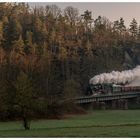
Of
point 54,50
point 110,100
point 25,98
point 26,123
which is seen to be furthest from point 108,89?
point 26,123

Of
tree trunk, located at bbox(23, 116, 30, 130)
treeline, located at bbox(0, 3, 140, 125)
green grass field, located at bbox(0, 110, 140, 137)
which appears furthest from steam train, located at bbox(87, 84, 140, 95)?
tree trunk, located at bbox(23, 116, 30, 130)

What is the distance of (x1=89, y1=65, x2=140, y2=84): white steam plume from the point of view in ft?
58.3

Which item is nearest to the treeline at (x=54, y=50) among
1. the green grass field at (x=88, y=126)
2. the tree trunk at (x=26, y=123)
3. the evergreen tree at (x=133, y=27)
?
the evergreen tree at (x=133, y=27)

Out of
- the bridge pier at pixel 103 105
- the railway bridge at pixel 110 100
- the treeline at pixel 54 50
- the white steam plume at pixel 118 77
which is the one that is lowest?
the bridge pier at pixel 103 105

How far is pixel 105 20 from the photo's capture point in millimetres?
17109

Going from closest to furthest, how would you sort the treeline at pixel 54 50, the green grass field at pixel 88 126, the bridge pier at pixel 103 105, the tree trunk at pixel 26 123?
1. the green grass field at pixel 88 126
2. the tree trunk at pixel 26 123
3. the treeline at pixel 54 50
4. the bridge pier at pixel 103 105

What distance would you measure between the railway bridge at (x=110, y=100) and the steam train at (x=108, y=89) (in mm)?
161

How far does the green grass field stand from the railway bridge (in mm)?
258

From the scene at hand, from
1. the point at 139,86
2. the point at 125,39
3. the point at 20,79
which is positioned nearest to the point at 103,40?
the point at 125,39

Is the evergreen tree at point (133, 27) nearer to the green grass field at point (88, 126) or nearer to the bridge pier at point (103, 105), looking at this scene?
the bridge pier at point (103, 105)

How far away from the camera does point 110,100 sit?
60.2ft

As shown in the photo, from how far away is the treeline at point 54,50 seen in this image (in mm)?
17500

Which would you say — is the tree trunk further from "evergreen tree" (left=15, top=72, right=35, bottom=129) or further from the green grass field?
the green grass field

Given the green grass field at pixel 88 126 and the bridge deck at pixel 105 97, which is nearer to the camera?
the green grass field at pixel 88 126
